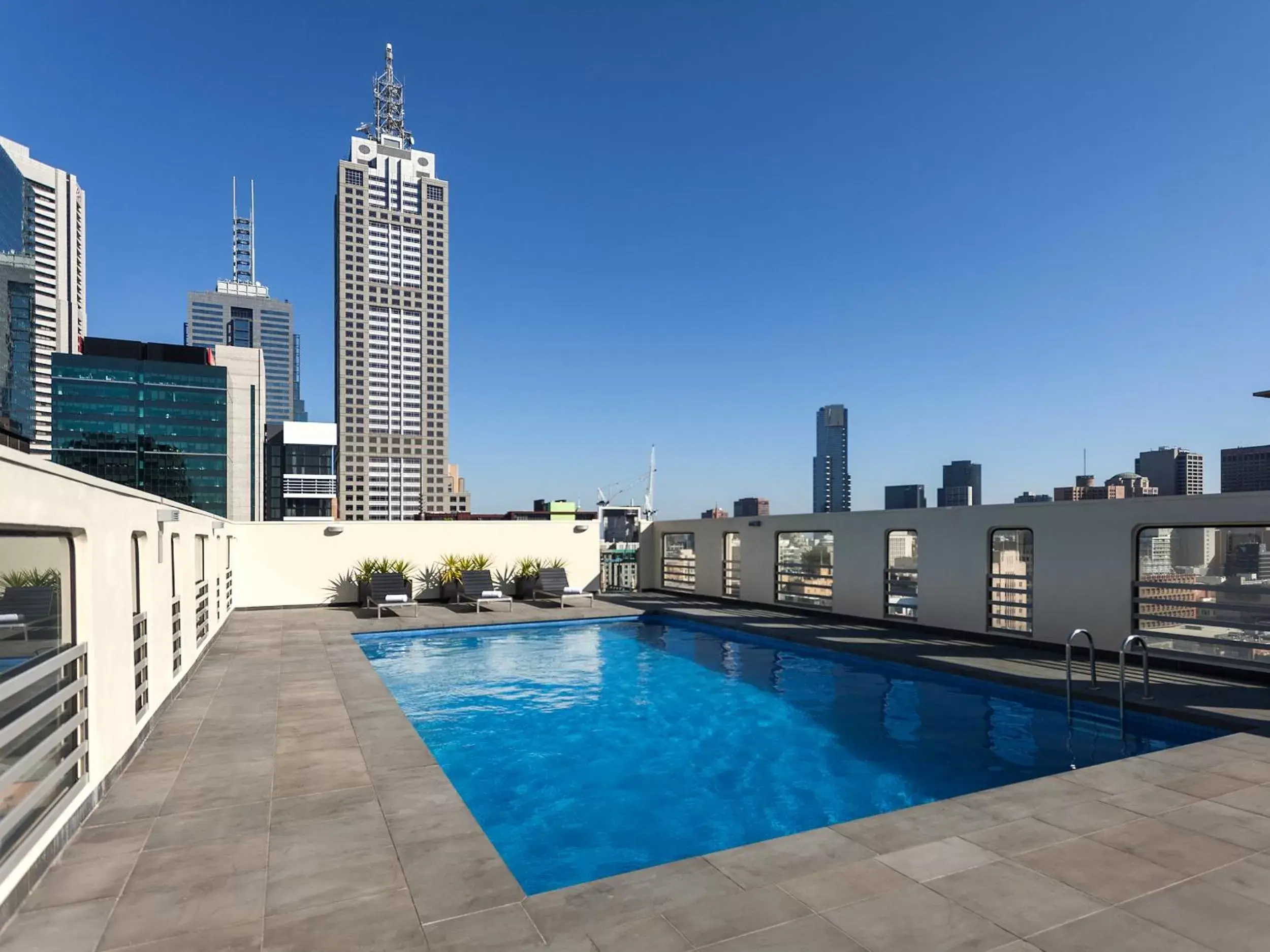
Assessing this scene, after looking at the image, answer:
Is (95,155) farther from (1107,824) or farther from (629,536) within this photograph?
(1107,824)

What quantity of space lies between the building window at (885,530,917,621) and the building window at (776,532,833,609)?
120cm

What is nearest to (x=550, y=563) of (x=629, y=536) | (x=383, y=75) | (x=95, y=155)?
(x=629, y=536)

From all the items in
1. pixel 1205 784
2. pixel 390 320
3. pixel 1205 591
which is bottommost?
pixel 1205 784

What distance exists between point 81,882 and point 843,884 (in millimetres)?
3289

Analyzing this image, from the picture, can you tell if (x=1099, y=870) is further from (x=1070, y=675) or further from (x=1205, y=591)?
(x=1205, y=591)

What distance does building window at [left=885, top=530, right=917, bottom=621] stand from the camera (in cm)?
1084

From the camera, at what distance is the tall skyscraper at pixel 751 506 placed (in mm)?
65500

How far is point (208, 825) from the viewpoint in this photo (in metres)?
3.64

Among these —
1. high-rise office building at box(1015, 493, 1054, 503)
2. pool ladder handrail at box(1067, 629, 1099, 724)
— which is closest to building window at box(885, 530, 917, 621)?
high-rise office building at box(1015, 493, 1054, 503)

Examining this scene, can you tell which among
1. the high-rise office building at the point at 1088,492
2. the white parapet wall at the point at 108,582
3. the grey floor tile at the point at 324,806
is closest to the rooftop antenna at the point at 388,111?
the white parapet wall at the point at 108,582

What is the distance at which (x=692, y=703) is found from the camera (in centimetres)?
777

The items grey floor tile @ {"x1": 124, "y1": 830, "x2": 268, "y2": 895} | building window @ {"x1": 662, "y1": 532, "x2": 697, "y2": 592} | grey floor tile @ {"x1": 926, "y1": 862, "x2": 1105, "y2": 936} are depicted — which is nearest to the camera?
grey floor tile @ {"x1": 926, "y1": 862, "x2": 1105, "y2": 936}

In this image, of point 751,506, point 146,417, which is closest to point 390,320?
point 146,417

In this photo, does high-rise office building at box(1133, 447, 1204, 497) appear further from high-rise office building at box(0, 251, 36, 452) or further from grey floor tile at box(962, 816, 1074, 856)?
high-rise office building at box(0, 251, 36, 452)
